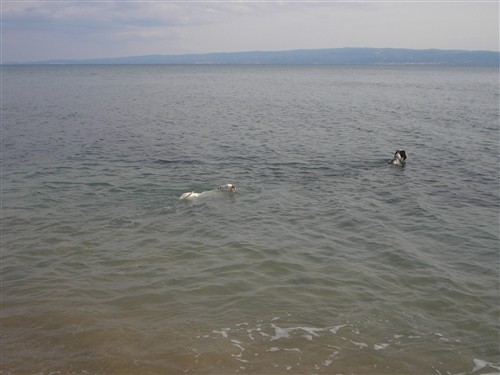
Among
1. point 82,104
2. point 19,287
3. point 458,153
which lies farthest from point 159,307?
point 82,104

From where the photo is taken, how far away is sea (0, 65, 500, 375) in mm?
7953

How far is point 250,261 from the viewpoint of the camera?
38.4 ft

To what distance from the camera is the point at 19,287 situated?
10281 mm

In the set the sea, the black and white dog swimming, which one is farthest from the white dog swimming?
the black and white dog swimming

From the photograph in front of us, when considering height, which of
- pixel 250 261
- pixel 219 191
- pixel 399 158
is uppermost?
pixel 399 158


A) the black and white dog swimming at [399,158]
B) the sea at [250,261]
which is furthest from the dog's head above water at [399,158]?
the sea at [250,261]

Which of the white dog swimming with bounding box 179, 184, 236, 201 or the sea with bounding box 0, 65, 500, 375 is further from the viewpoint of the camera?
the white dog swimming with bounding box 179, 184, 236, 201

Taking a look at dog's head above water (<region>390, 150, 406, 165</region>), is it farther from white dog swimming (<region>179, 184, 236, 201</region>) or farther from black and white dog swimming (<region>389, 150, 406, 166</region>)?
white dog swimming (<region>179, 184, 236, 201</region>)

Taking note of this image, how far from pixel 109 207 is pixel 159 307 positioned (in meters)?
7.48

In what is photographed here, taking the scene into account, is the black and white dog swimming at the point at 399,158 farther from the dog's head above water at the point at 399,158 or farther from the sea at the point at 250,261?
the sea at the point at 250,261

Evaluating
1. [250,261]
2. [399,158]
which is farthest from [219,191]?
[399,158]

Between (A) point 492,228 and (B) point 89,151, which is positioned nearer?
(A) point 492,228

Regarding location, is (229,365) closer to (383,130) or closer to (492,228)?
(492,228)

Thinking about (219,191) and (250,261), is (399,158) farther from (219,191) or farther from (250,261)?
(250,261)
